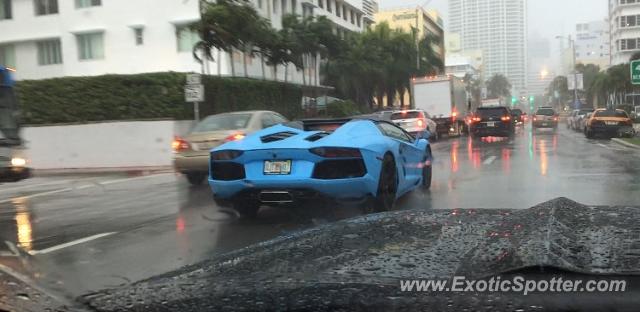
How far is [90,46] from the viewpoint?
36.7 metres

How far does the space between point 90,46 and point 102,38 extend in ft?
3.28

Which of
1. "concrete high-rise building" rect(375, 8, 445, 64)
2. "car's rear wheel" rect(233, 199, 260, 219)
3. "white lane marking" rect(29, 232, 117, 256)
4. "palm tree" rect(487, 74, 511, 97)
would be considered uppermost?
"concrete high-rise building" rect(375, 8, 445, 64)

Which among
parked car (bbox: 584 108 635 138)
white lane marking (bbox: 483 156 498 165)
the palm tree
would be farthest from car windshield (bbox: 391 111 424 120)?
the palm tree

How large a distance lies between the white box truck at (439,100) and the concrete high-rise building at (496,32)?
7732 centimetres

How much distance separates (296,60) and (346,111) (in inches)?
256

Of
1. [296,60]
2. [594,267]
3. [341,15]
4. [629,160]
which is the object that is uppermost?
[341,15]

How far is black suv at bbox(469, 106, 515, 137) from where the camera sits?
2956 cm

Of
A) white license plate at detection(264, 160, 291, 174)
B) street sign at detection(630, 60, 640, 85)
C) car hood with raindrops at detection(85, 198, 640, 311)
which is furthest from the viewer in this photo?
street sign at detection(630, 60, 640, 85)

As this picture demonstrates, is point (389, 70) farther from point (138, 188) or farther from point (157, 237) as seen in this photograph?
point (157, 237)

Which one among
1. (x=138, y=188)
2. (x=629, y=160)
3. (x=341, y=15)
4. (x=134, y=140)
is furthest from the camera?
(x=341, y=15)

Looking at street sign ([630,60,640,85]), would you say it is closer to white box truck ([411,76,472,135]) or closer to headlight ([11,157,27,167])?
white box truck ([411,76,472,135])

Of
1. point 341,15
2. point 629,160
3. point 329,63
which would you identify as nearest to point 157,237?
point 629,160

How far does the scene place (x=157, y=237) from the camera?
749 cm

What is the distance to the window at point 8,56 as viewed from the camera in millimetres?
39094
